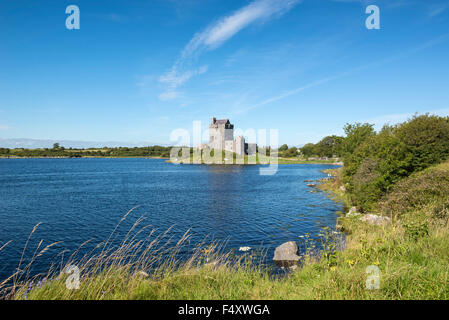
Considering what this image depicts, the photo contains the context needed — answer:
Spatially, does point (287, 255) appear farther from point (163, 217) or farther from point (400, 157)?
point (400, 157)

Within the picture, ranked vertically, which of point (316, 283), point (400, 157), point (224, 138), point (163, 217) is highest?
point (224, 138)

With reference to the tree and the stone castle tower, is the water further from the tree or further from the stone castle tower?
the stone castle tower

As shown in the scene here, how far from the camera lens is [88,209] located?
2825 cm

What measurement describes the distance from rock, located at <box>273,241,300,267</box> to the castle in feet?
400

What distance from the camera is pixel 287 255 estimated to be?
46.2 ft

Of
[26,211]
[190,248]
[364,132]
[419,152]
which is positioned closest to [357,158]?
[419,152]

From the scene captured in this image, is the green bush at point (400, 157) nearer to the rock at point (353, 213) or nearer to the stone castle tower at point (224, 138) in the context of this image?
the rock at point (353, 213)

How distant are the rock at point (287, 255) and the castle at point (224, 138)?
400 ft

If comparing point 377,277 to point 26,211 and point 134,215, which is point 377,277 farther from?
point 26,211

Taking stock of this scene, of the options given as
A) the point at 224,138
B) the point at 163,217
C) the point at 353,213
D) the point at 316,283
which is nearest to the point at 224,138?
the point at 224,138

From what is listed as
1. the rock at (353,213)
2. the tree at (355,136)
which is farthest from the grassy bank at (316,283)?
the tree at (355,136)

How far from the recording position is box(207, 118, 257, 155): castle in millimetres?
135625

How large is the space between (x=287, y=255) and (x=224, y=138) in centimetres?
12438

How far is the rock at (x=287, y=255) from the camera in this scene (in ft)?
44.4
